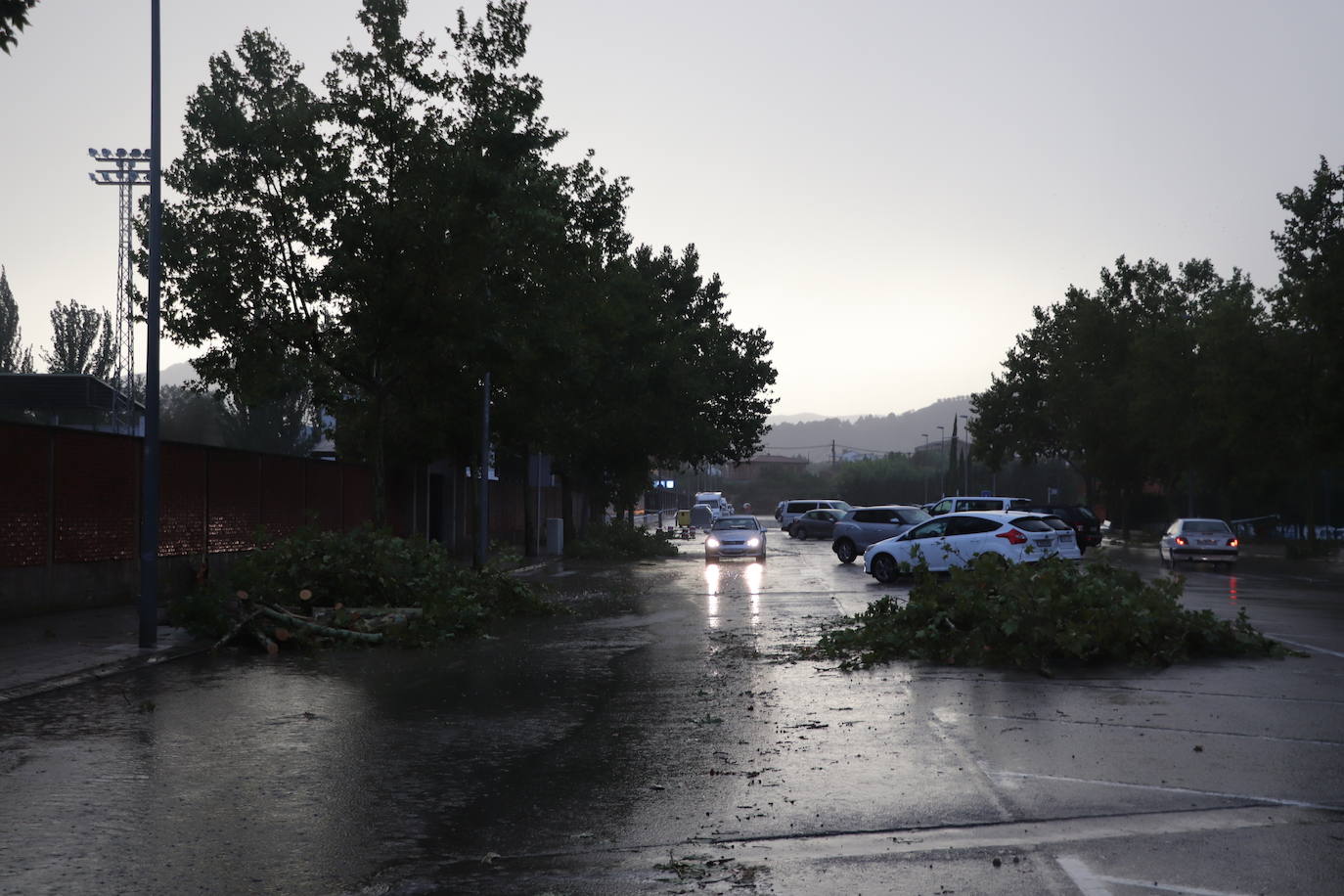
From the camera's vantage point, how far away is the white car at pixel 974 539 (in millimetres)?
26281

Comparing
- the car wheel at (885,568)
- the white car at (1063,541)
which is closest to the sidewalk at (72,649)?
the car wheel at (885,568)

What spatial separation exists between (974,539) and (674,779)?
19611mm

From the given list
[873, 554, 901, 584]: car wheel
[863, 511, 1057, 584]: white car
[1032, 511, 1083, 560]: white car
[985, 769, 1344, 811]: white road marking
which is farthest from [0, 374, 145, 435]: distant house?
[985, 769, 1344, 811]: white road marking

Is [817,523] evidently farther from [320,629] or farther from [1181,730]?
[1181,730]

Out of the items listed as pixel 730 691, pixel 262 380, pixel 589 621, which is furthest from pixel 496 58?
pixel 730 691

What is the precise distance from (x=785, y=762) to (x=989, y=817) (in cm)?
184

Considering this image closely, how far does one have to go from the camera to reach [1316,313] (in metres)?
39.5

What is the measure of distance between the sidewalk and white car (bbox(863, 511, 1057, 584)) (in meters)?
14.3

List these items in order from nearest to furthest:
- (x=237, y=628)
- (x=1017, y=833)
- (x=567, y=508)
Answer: (x=1017, y=833) < (x=237, y=628) < (x=567, y=508)

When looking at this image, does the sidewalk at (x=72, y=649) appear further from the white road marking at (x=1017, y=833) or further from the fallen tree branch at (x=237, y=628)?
the white road marking at (x=1017, y=833)

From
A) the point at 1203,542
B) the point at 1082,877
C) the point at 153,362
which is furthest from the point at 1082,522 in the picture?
the point at 1082,877

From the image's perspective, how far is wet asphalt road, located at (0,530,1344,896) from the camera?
6051 mm

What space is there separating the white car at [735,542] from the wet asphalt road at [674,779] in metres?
26.1

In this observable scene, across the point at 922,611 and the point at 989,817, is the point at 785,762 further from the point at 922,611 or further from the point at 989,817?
the point at 922,611
